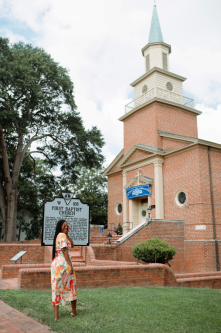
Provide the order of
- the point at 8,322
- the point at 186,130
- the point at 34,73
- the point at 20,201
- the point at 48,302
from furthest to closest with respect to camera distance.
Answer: the point at 20,201 → the point at 186,130 → the point at 34,73 → the point at 48,302 → the point at 8,322

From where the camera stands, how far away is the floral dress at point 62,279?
534 cm

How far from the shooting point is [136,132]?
23.8 m

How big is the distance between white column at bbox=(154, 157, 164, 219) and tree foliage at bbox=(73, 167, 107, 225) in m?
19.7

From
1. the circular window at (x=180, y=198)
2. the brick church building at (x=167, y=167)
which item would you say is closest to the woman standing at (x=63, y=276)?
the brick church building at (x=167, y=167)

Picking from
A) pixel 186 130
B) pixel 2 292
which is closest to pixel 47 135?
pixel 186 130

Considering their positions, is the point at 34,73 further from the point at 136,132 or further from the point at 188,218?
the point at 188,218

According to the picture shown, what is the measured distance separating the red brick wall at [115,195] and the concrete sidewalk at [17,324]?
19.5 metres

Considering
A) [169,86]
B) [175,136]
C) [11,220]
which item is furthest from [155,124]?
[11,220]

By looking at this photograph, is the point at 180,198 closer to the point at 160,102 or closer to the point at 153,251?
the point at 153,251

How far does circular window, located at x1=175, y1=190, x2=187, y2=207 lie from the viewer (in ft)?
61.0

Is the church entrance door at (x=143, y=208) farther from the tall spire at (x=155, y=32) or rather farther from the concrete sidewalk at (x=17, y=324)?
the concrete sidewalk at (x=17, y=324)

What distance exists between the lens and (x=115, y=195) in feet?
85.4

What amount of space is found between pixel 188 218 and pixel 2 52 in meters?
16.7

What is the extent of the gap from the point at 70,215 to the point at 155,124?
1309 centimetres
